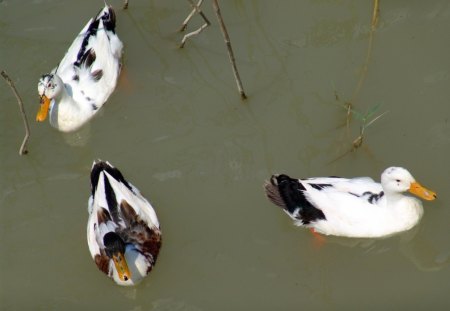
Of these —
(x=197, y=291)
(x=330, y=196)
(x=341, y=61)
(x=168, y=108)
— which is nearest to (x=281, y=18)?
(x=341, y=61)

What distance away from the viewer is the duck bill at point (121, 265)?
6031mm

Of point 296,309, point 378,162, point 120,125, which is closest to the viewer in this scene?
point 296,309

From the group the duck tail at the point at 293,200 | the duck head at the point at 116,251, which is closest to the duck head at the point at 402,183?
the duck tail at the point at 293,200

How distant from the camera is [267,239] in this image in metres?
6.50

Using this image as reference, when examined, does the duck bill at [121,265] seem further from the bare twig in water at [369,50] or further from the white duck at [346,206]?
the bare twig in water at [369,50]

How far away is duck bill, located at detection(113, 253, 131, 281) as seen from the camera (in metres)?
6.03

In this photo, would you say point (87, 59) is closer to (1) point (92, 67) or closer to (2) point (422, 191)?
(1) point (92, 67)

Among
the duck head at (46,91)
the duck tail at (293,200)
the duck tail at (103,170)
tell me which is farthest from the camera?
the duck head at (46,91)

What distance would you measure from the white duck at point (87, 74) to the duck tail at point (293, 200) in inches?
79.9

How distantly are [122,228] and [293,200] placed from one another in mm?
1358

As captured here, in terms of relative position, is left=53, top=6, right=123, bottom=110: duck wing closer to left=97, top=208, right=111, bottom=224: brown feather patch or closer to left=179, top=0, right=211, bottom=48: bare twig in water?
left=179, top=0, right=211, bottom=48: bare twig in water

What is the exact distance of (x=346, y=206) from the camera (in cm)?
634

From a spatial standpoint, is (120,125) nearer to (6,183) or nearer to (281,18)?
(6,183)

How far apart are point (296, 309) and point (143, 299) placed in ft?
3.91
